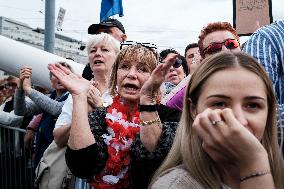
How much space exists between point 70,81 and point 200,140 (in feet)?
3.04

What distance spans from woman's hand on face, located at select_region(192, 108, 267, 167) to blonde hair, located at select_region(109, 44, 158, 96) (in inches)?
46.3

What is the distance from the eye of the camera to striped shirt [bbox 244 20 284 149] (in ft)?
6.56

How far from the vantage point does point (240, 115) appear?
123 cm

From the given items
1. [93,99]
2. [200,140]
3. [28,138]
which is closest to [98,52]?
[93,99]

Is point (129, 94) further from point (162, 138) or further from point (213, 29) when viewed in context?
point (213, 29)

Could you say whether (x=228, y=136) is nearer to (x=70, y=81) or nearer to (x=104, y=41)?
(x=70, y=81)

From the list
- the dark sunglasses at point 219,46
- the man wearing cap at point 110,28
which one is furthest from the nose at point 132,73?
the man wearing cap at point 110,28

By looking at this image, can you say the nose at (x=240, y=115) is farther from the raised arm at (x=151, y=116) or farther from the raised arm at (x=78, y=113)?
the raised arm at (x=78, y=113)

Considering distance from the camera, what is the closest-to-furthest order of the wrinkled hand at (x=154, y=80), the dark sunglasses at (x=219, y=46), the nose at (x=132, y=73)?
the wrinkled hand at (x=154, y=80)
the nose at (x=132, y=73)
the dark sunglasses at (x=219, y=46)

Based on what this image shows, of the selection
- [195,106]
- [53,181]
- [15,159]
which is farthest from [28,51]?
[195,106]

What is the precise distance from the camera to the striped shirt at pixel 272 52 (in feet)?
6.56

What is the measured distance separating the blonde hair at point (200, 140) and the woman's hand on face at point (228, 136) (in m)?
0.22

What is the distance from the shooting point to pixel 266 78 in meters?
1.41

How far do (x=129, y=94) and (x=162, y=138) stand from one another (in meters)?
0.37
